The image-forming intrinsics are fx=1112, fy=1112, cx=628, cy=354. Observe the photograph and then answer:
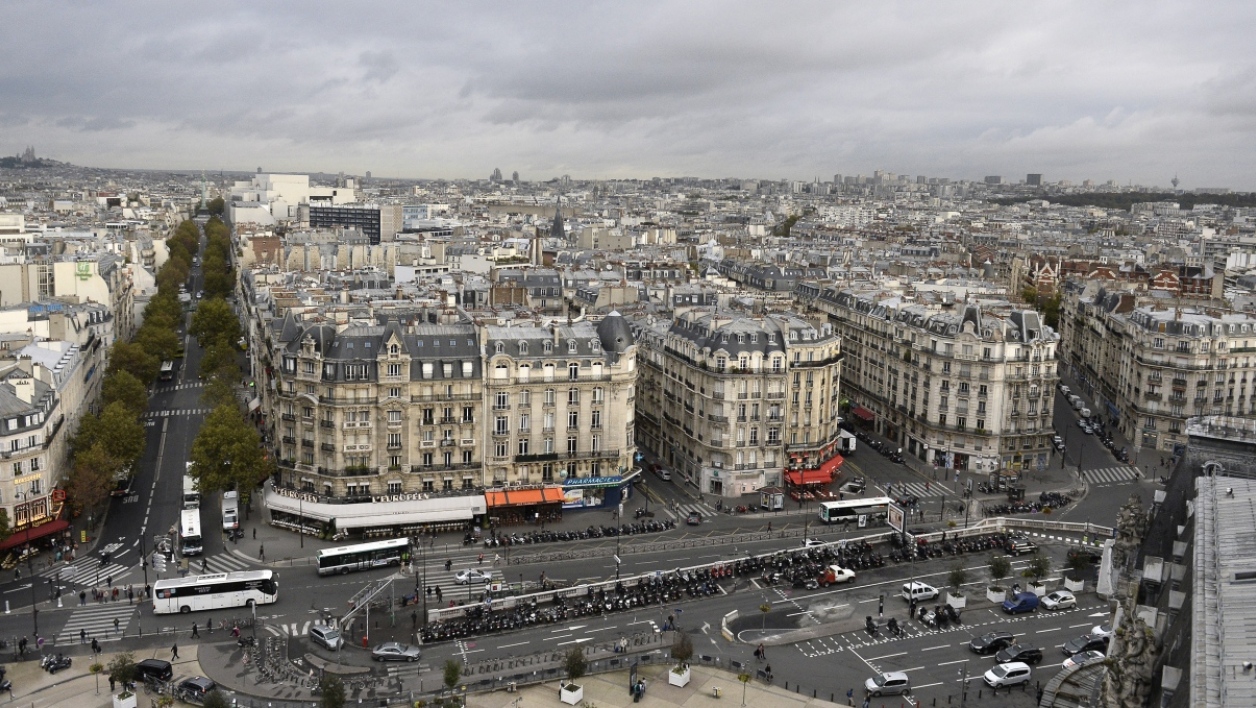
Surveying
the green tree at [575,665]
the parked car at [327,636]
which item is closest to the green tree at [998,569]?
the green tree at [575,665]

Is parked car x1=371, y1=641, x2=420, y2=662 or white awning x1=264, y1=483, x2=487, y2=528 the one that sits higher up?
white awning x1=264, y1=483, x2=487, y2=528

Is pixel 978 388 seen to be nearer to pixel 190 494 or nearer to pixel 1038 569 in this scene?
pixel 1038 569

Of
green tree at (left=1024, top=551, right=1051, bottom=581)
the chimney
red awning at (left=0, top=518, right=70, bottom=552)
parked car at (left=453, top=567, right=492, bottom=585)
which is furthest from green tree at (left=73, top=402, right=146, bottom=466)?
green tree at (left=1024, top=551, right=1051, bottom=581)

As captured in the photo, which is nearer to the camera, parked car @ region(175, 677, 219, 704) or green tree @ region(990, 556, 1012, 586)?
parked car @ region(175, 677, 219, 704)

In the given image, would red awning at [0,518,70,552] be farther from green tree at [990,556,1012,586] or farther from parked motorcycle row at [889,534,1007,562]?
green tree at [990,556,1012,586]

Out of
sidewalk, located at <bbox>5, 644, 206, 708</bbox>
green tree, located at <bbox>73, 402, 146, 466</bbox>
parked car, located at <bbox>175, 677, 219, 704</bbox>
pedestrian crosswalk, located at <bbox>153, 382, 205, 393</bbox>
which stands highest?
green tree, located at <bbox>73, 402, 146, 466</bbox>

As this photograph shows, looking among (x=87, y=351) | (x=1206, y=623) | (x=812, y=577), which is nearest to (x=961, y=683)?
(x=812, y=577)

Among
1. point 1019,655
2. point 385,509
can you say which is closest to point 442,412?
point 385,509
